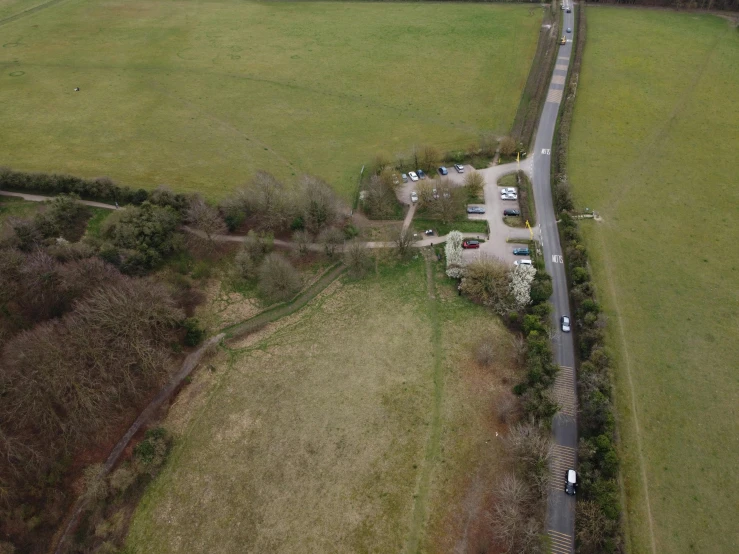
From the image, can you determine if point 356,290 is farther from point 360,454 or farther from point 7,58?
point 7,58

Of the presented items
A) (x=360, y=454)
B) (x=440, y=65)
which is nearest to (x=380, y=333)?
(x=360, y=454)

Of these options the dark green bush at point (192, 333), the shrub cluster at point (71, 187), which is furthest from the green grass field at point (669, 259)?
the shrub cluster at point (71, 187)

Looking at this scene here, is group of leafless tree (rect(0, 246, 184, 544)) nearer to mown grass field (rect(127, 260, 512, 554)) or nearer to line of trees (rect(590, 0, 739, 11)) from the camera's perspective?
mown grass field (rect(127, 260, 512, 554))

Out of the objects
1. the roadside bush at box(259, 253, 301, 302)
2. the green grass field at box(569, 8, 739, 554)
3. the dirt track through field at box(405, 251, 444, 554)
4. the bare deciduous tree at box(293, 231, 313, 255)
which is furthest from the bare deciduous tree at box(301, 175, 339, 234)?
the green grass field at box(569, 8, 739, 554)

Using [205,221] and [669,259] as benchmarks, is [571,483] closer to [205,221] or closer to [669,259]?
[669,259]

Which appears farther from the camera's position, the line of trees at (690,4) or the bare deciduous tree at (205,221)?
the line of trees at (690,4)

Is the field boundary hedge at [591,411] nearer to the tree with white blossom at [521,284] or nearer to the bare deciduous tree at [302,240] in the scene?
the tree with white blossom at [521,284]
